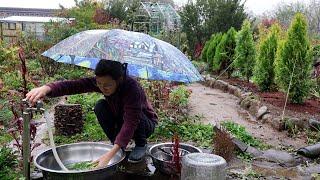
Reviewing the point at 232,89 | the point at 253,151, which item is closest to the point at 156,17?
the point at 232,89

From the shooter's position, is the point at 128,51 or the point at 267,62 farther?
the point at 267,62

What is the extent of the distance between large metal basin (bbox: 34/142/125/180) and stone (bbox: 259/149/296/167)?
2.08 meters

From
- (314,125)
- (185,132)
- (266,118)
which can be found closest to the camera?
(185,132)

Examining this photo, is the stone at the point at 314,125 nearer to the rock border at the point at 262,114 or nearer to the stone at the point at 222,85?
the rock border at the point at 262,114

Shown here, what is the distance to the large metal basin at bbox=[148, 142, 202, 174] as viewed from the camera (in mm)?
3412

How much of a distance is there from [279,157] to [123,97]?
2.14 m

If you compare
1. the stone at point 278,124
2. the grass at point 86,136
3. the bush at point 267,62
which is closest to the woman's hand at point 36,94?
the grass at point 86,136

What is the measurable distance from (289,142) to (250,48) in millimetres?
4883

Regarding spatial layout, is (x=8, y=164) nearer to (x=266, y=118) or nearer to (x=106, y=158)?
(x=106, y=158)

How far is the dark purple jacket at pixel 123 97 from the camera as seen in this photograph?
307 cm

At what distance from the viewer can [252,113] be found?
7.21 m

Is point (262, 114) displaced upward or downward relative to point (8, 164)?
upward

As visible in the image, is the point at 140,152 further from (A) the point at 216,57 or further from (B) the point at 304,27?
(A) the point at 216,57

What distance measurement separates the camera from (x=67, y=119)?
498cm
